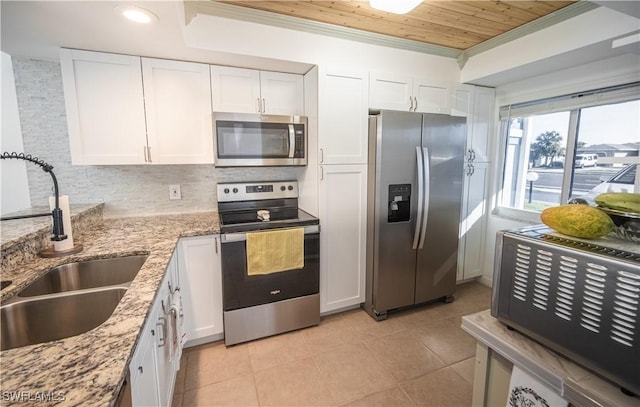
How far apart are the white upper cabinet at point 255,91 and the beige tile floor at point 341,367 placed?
186cm

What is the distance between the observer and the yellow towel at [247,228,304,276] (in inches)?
→ 80.2

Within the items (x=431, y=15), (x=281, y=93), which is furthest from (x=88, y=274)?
(x=431, y=15)

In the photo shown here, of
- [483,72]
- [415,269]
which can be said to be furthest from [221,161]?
[483,72]

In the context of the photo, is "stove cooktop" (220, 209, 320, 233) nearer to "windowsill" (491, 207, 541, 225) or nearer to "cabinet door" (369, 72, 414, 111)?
"cabinet door" (369, 72, 414, 111)

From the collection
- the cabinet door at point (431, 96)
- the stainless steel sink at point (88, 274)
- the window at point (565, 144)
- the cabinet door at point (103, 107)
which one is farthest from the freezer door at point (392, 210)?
the cabinet door at point (103, 107)

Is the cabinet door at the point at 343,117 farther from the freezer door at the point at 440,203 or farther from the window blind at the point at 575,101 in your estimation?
the window blind at the point at 575,101

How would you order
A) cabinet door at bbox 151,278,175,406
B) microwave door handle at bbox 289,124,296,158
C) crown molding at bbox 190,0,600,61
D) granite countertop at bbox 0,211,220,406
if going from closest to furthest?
granite countertop at bbox 0,211,220,406 → cabinet door at bbox 151,278,175,406 → crown molding at bbox 190,0,600,61 → microwave door handle at bbox 289,124,296,158

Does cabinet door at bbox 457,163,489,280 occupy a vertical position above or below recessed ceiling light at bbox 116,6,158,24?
below

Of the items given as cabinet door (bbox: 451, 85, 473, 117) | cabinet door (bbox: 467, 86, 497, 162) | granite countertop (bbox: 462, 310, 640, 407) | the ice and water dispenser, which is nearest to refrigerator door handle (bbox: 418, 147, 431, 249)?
→ the ice and water dispenser

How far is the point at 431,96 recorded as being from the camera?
261 cm

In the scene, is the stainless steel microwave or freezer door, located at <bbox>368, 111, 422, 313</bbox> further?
freezer door, located at <bbox>368, 111, 422, 313</bbox>

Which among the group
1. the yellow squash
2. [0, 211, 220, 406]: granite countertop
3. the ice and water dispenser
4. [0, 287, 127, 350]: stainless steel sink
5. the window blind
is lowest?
[0, 287, 127, 350]: stainless steel sink

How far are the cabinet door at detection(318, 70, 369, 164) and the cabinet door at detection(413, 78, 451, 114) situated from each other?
1.78 feet

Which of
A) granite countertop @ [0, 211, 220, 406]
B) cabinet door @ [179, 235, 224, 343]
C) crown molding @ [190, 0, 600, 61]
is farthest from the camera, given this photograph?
cabinet door @ [179, 235, 224, 343]
